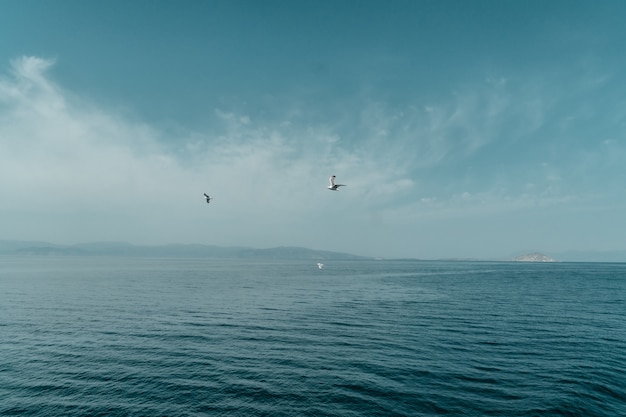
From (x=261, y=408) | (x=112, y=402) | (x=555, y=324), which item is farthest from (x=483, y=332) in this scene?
(x=112, y=402)

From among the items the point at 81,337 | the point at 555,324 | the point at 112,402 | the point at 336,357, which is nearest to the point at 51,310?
the point at 81,337

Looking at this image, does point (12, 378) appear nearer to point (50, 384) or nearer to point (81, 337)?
point (50, 384)

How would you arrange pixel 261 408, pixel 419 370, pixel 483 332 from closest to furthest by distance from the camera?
pixel 261 408 < pixel 419 370 < pixel 483 332

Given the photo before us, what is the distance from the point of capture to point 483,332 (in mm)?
49438

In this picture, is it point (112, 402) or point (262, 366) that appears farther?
point (262, 366)

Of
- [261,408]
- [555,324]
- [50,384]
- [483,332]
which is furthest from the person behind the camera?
[555,324]

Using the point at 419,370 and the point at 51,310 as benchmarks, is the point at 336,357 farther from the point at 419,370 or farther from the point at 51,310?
the point at 51,310

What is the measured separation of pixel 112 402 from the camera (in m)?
27.9

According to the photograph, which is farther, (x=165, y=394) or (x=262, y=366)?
(x=262, y=366)

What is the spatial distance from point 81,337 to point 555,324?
221 feet

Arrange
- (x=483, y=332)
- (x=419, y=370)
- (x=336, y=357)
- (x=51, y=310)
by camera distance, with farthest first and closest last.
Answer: (x=51, y=310) → (x=483, y=332) → (x=336, y=357) → (x=419, y=370)

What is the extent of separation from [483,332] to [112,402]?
44.6 meters

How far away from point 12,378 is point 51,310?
120 feet

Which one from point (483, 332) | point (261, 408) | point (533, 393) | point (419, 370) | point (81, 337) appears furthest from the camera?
point (483, 332)
